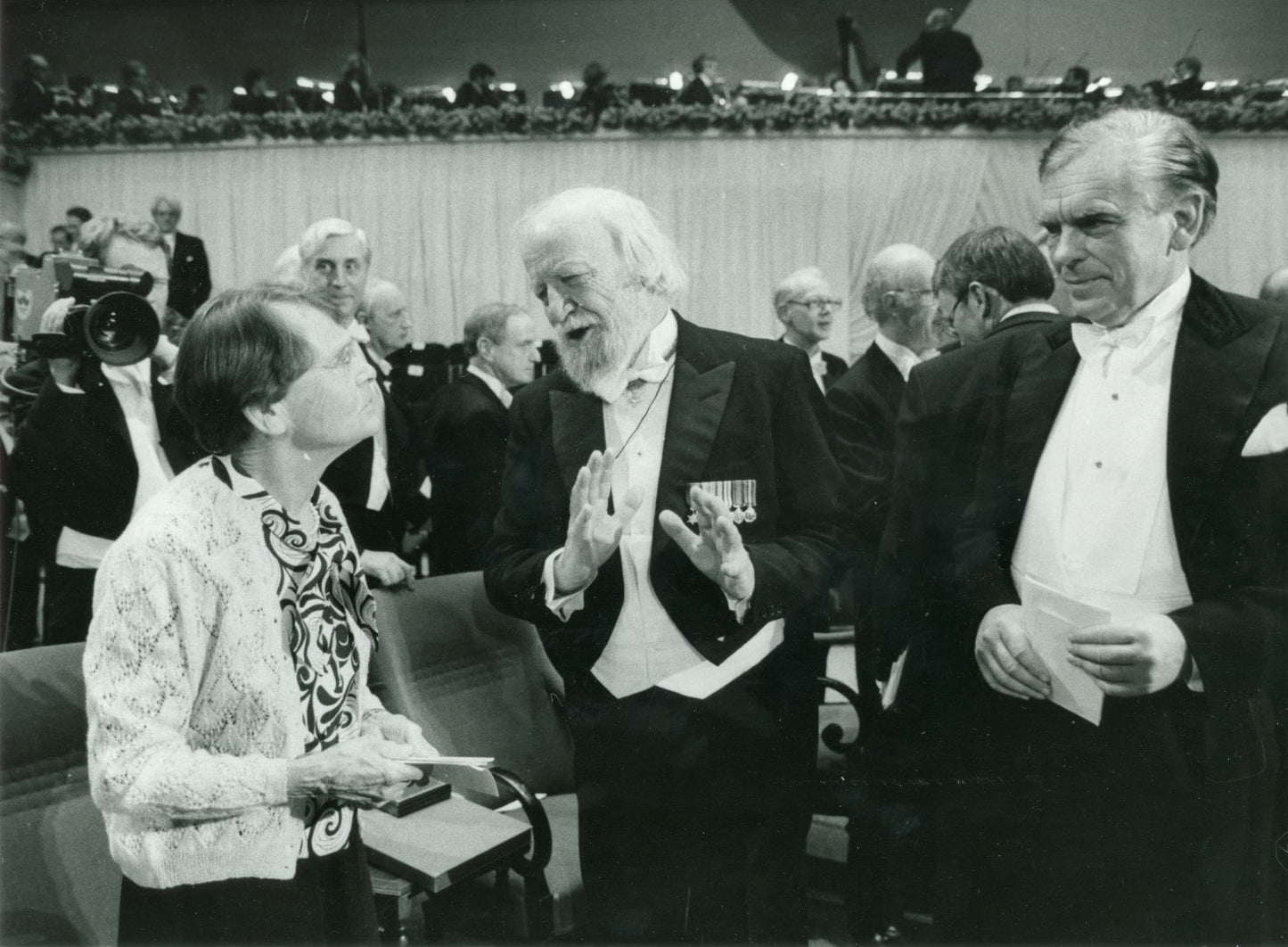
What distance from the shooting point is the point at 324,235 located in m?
2.78

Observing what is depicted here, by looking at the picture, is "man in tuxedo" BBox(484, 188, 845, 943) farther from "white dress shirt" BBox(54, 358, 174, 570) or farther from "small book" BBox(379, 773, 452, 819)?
"white dress shirt" BBox(54, 358, 174, 570)

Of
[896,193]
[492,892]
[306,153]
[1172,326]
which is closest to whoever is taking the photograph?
[1172,326]

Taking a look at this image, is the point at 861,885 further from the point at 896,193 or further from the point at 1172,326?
the point at 896,193

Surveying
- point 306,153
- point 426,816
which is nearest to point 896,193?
point 306,153

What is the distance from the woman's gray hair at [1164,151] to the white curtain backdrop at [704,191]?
0.21m

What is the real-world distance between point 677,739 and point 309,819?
2.21 ft

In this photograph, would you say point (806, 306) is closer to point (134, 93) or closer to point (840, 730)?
point (840, 730)

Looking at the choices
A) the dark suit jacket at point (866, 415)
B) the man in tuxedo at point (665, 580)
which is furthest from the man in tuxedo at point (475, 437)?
the dark suit jacket at point (866, 415)

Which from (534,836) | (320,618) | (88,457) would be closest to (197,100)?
(88,457)

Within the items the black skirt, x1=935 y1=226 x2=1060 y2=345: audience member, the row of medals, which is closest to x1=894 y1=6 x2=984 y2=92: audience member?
x1=935 y1=226 x2=1060 y2=345: audience member

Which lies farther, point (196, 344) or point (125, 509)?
point (125, 509)

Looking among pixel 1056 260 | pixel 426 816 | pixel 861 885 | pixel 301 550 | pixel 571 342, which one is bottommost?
pixel 861 885

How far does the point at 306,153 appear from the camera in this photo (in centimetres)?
269

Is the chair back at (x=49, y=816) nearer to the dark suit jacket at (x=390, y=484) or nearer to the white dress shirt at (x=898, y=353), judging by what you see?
the dark suit jacket at (x=390, y=484)
